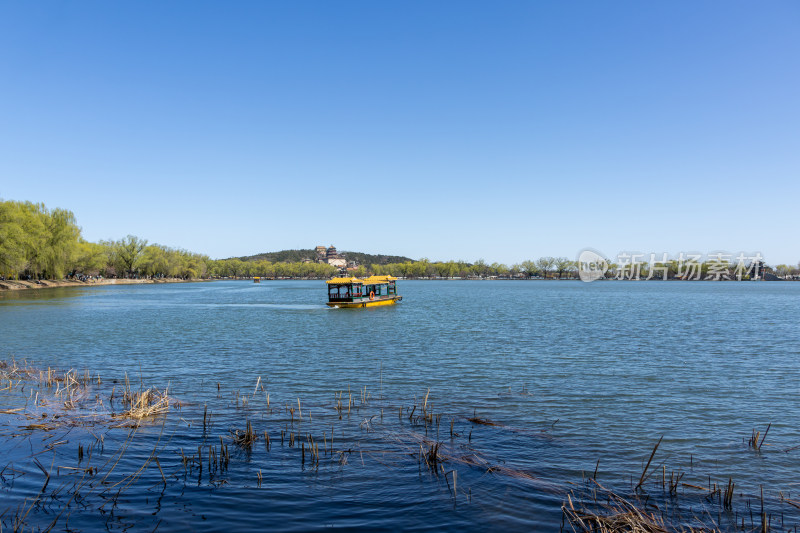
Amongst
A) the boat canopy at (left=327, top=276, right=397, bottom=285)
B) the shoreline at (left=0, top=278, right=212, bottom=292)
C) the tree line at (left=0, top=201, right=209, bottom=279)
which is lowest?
the shoreline at (left=0, top=278, right=212, bottom=292)

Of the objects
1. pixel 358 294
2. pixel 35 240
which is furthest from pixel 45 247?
pixel 358 294

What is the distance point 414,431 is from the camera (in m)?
12.4

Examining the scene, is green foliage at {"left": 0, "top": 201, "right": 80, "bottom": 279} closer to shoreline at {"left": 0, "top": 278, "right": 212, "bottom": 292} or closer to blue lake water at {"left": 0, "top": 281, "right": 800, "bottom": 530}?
shoreline at {"left": 0, "top": 278, "right": 212, "bottom": 292}

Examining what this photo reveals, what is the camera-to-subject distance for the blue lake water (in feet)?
27.1

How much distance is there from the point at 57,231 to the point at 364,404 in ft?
317

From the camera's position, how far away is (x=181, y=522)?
759 centimetres

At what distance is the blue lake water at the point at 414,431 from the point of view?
8.26 metres

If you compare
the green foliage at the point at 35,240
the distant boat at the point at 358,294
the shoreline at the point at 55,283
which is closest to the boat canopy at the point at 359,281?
the distant boat at the point at 358,294

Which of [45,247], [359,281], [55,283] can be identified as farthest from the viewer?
[55,283]

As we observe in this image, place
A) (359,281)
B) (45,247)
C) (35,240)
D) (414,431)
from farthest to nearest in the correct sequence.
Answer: (45,247), (35,240), (359,281), (414,431)

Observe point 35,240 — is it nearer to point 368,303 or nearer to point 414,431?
point 368,303

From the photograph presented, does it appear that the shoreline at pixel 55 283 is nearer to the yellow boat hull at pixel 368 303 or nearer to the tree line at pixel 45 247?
the tree line at pixel 45 247

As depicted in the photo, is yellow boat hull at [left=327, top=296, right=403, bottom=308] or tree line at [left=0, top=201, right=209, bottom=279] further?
tree line at [left=0, top=201, right=209, bottom=279]

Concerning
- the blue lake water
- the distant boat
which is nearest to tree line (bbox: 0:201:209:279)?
the distant boat
